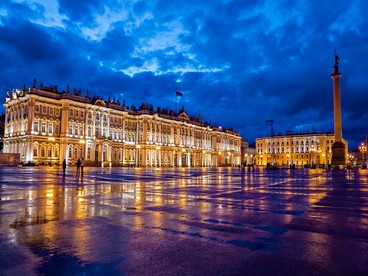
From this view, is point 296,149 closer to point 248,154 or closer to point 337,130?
point 248,154

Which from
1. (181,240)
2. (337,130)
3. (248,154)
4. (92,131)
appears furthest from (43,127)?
(248,154)

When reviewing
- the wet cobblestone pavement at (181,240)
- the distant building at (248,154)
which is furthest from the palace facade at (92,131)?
the wet cobblestone pavement at (181,240)

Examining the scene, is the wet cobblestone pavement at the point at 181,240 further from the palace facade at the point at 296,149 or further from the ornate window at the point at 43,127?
the palace facade at the point at 296,149

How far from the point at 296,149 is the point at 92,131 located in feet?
324

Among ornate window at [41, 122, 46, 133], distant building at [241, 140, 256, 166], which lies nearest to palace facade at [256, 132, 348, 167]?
distant building at [241, 140, 256, 166]

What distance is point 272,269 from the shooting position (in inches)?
159

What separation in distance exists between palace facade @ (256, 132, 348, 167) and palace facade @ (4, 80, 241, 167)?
161ft

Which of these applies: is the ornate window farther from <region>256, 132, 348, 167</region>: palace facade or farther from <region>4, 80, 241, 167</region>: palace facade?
<region>256, 132, 348, 167</region>: palace facade

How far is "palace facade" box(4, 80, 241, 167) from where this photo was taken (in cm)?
6862

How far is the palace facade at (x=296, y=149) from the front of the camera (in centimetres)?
13625

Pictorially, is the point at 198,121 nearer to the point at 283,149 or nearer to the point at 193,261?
the point at 283,149

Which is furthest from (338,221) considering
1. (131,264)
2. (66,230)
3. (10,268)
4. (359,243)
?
(10,268)

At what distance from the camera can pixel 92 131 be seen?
260ft

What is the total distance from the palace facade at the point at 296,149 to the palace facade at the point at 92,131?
1935 inches
